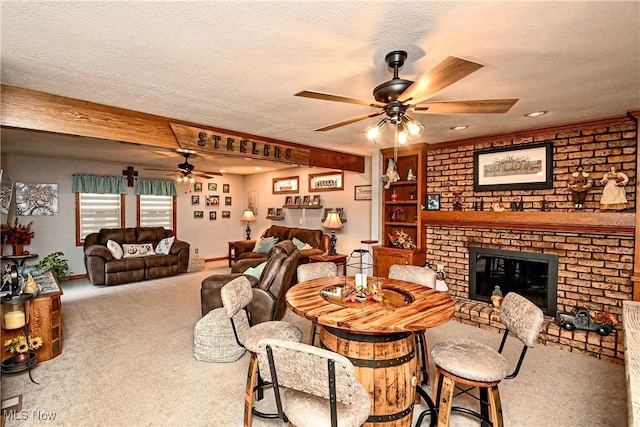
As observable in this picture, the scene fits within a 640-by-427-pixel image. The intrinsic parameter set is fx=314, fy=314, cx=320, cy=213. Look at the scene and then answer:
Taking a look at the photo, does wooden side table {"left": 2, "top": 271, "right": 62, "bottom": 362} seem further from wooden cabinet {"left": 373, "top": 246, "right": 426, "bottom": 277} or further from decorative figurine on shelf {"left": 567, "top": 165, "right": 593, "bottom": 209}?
decorative figurine on shelf {"left": 567, "top": 165, "right": 593, "bottom": 209}

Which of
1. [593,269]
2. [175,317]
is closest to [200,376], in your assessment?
[175,317]

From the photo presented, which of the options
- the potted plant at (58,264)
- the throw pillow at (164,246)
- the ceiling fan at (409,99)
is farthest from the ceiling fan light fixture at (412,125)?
the potted plant at (58,264)

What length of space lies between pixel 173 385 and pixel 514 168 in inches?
172

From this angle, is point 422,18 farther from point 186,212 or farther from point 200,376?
point 186,212

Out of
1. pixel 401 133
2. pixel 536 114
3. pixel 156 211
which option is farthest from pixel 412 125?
pixel 156 211

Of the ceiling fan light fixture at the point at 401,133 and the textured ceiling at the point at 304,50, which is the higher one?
the textured ceiling at the point at 304,50

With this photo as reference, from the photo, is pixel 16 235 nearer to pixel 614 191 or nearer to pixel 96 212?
pixel 96 212

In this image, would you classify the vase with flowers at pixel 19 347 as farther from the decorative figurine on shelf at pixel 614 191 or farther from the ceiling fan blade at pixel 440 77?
the decorative figurine on shelf at pixel 614 191

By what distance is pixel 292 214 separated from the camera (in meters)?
7.50

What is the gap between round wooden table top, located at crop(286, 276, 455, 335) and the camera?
1667mm

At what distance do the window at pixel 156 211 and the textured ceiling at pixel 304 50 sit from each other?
479 centimetres

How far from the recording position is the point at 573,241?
353 cm

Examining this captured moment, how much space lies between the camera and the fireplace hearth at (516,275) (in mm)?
3680

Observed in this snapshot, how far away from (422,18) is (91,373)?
3605mm
